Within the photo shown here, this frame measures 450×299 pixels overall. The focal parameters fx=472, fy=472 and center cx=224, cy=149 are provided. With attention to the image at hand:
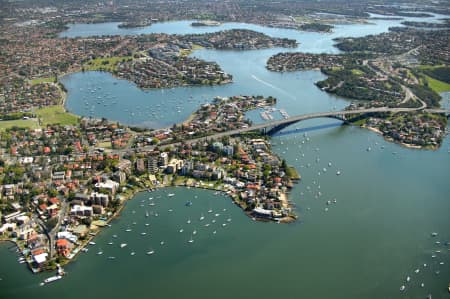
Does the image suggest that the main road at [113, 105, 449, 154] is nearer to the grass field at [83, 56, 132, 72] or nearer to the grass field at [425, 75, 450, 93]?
the grass field at [425, 75, 450, 93]

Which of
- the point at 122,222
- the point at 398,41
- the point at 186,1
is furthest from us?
the point at 186,1

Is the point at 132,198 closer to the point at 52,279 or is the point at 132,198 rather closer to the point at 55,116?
the point at 52,279

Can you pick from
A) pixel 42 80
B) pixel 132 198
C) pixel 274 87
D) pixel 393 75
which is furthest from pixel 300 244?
pixel 42 80

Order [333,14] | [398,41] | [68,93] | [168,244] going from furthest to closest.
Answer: [333,14], [398,41], [68,93], [168,244]

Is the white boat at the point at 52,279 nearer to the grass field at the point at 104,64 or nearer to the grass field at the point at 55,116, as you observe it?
the grass field at the point at 55,116

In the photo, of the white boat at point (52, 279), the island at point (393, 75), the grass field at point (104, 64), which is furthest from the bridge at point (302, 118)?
the grass field at point (104, 64)

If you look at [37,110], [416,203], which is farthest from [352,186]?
Answer: [37,110]

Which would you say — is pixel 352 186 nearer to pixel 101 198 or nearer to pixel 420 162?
pixel 420 162
